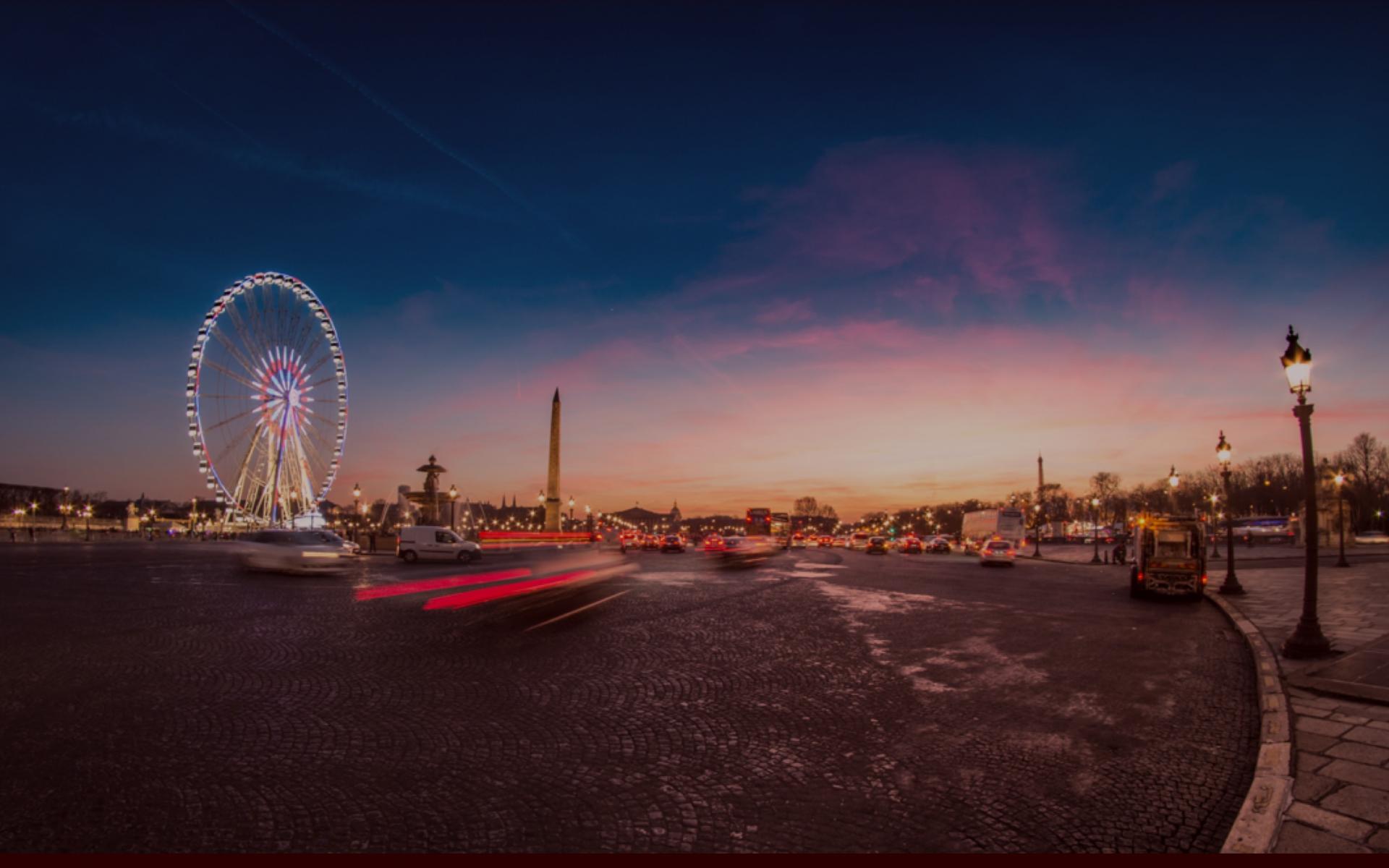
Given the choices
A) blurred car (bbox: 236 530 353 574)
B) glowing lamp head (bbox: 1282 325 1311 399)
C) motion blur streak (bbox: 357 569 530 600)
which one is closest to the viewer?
glowing lamp head (bbox: 1282 325 1311 399)

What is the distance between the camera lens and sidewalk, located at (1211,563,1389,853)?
13.8 ft

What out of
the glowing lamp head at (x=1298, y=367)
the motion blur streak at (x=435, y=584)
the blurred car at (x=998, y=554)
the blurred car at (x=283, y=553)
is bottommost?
the blurred car at (x=998, y=554)

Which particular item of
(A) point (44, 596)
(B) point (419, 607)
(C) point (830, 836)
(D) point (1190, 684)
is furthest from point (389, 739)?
(A) point (44, 596)

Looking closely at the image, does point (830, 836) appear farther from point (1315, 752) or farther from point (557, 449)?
point (557, 449)

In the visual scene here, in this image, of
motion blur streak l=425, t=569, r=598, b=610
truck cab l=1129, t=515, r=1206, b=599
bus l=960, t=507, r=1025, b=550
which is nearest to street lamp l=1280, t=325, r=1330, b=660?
truck cab l=1129, t=515, r=1206, b=599

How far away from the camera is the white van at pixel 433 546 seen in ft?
118

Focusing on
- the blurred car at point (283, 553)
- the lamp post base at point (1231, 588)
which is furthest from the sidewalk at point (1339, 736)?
the blurred car at point (283, 553)

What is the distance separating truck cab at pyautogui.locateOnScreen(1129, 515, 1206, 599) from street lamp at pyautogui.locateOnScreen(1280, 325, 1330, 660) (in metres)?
8.05

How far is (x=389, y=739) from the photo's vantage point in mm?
5680

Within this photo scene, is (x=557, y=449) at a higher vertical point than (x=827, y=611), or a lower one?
higher

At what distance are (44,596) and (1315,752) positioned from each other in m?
21.0

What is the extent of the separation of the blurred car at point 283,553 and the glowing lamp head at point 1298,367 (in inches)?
1043

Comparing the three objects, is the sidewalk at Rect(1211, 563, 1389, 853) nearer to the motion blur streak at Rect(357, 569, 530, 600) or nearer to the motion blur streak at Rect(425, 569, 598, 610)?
the motion blur streak at Rect(425, 569, 598, 610)

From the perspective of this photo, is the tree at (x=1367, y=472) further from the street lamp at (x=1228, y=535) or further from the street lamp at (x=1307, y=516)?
the street lamp at (x=1307, y=516)
